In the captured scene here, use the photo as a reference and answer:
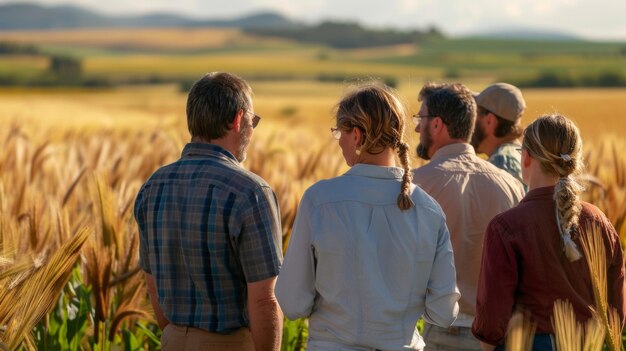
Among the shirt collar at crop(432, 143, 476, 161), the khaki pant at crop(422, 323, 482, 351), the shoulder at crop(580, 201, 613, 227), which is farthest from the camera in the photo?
the shirt collar at crop(432, 143, 476, 161)

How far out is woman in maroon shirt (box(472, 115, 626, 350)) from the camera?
2984mm

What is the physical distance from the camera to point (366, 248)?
2.82 metres

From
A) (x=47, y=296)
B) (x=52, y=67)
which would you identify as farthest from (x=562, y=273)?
(x=52, y=67)

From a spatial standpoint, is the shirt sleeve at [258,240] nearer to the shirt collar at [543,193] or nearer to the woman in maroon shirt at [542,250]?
the woman in maroon shirt at [542,250]

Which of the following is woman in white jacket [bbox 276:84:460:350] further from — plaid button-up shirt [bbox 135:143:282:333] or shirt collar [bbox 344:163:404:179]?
plaid button-up shirt [bbox 135:143:282:333]

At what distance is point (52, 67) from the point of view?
75.1m

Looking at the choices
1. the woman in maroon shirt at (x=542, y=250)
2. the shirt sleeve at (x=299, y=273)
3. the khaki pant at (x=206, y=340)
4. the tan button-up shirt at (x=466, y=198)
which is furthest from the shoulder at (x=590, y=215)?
the khaki pant at (x=206, y=340)

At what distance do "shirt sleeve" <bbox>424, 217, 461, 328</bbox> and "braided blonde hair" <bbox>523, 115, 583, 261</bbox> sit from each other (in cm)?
33

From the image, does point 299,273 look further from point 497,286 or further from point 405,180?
point 497,286

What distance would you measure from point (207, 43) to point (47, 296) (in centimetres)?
12836

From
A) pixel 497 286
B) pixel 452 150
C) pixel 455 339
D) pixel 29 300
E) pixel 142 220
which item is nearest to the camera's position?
pixel 29 300

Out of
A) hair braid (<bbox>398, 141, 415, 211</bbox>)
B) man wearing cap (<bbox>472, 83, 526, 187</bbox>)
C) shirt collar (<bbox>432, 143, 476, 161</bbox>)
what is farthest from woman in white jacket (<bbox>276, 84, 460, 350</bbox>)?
man wearing cap (<bbox>472, 83, 526, 187</bbox>)

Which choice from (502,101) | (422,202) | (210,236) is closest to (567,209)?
(422,202)

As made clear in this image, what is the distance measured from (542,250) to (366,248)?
526mm
